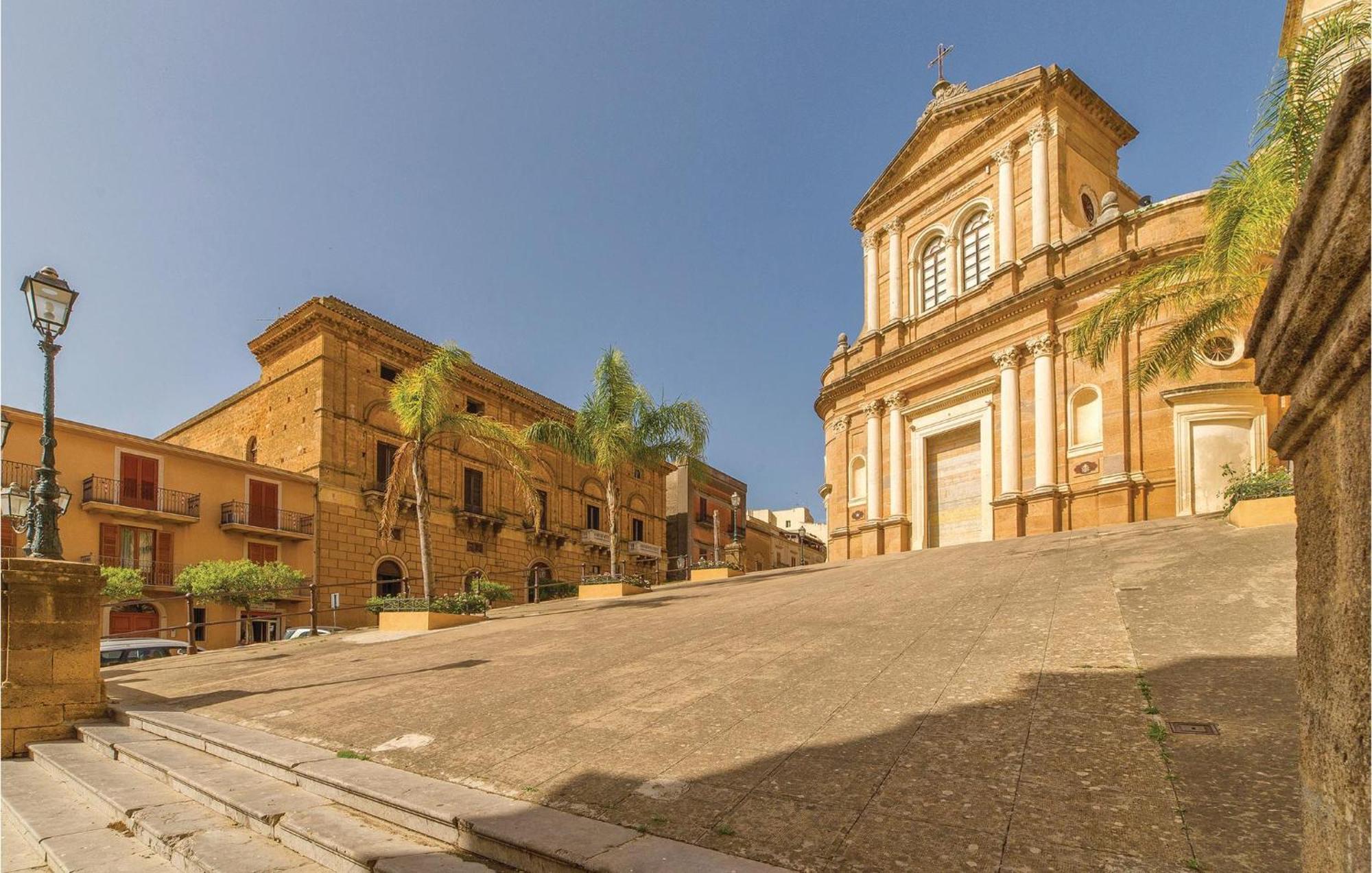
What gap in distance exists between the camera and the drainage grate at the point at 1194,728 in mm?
3945

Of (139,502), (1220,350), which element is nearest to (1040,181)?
(1220,350)

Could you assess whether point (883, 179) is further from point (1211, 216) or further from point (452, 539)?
point (452, 539)

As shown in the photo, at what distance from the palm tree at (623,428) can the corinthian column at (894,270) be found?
9.96 m

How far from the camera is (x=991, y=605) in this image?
26.9 feet

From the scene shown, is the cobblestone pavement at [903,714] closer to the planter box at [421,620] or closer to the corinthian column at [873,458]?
the planter box at [421,620]

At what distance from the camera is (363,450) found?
90.7 ft

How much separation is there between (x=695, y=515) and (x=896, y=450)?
26.1 meters

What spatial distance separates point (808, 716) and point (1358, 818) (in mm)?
3621

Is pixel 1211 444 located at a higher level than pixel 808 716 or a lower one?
higher

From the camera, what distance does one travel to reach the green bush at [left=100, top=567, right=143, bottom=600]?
19.5 meters

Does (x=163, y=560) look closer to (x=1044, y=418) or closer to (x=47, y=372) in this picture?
(x=47, y=372)

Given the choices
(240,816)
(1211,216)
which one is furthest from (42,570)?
(1211,216)

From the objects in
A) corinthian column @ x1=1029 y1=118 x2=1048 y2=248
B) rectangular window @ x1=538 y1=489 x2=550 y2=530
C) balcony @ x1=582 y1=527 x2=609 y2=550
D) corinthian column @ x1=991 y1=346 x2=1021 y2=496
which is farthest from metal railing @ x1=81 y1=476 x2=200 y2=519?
corinthian column @ x1=1029 y1=118 x2=1048 y2=248

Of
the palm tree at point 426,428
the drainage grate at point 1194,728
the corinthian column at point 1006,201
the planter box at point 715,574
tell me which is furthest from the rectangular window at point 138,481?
the corinthian column at point 1006,201
